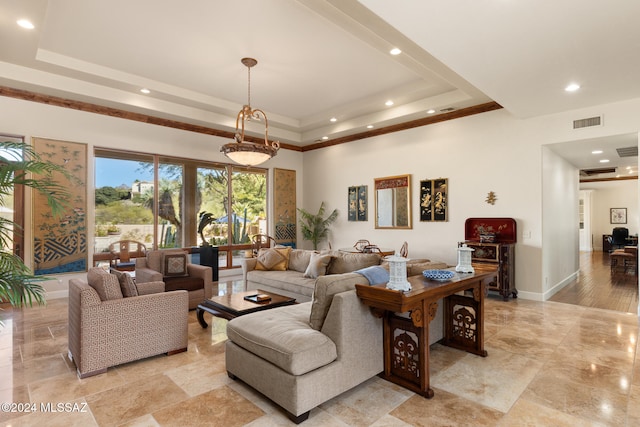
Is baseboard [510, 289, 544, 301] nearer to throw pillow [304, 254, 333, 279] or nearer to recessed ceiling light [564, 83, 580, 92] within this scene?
recessed ceiling light [564, 83, 580, 92]

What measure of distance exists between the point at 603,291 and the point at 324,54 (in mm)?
6152

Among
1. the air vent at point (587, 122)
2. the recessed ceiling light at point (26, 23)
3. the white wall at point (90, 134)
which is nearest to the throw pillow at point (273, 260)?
the white wall at point (90, 134)

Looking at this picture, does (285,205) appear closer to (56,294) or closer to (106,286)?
(56,294)

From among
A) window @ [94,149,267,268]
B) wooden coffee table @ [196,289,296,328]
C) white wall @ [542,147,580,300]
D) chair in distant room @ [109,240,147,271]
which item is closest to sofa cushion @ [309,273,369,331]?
wooden coffee table @ [196,289,296,328]

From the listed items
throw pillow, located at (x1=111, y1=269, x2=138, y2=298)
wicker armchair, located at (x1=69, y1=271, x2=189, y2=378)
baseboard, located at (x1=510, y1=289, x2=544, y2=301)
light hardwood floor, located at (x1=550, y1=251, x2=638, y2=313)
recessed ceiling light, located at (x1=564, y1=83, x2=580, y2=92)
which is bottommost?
light hardwood floor, located at (x1=550, y1=251, x2=638, y2=313)

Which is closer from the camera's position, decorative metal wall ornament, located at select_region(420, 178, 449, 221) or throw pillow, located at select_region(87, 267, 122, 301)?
throw pillow, located at select_region(87, 267, 122, 301)

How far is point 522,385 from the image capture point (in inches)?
106

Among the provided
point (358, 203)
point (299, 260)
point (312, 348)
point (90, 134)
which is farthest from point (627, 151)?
point (90, 134)

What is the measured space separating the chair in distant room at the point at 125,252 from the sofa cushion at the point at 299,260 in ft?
8.96

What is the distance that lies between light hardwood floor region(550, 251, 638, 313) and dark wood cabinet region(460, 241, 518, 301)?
0.78 metres

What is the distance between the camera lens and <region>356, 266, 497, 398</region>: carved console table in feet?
7.90

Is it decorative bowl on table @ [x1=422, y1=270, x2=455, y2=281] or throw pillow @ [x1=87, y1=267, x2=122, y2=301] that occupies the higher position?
decorative bowl on table @ [x1=422, y1=270, x2=455, y2=281]

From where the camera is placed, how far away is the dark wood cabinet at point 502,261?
5.30 meters

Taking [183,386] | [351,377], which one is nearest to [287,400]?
[351,377]
